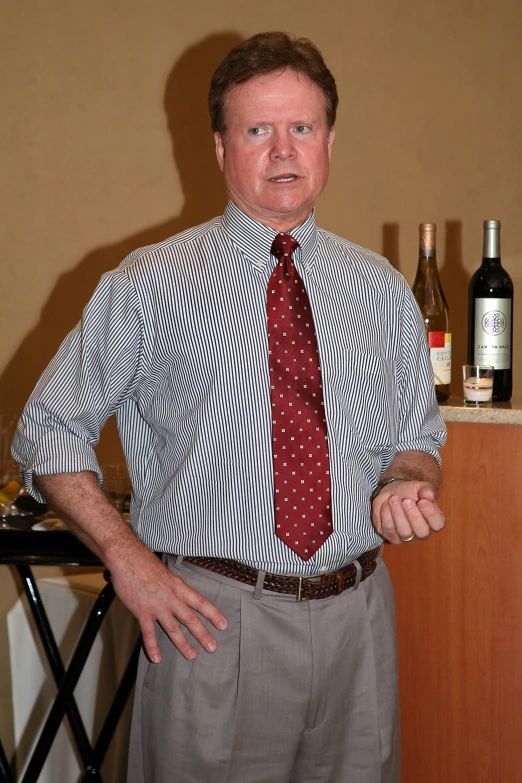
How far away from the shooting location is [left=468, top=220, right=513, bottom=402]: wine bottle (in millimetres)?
1990

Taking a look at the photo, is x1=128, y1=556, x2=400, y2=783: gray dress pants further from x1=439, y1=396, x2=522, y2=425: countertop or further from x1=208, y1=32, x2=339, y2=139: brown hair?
x1=208, y1=32, x2=339, y2=139: brown hair

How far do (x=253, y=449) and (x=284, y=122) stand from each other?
0.56 meters

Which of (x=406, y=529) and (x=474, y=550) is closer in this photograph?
(x=406, y=529)

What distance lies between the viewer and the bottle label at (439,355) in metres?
2.05

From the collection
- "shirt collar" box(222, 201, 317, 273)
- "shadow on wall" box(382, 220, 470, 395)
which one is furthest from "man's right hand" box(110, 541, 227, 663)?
"shadow on wall" box(382, 220, 470, 395)

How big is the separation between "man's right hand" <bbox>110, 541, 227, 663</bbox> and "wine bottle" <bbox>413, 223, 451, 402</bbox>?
0.89 metres

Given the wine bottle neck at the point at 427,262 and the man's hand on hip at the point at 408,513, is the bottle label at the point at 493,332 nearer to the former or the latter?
the wine bottle neck at the point at 427,262

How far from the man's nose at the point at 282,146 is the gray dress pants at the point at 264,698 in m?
0.70

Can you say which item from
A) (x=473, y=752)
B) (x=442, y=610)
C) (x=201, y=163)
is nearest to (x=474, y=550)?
(x=442, y=610)

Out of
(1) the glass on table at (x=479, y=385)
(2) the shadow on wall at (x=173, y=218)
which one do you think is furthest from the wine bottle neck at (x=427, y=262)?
(2) the shadow on wall at (x=173, y=218)

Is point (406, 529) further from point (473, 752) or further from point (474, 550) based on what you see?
point (473, 752)

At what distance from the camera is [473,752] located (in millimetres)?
1994

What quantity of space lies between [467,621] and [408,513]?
736mm

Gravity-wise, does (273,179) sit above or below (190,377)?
above
